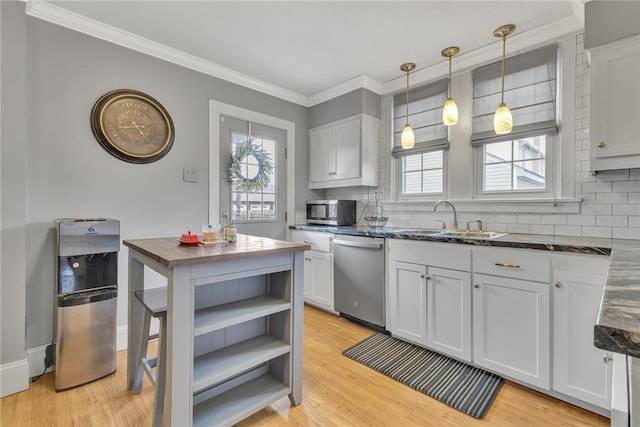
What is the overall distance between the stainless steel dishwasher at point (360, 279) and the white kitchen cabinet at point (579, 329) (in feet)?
4.15

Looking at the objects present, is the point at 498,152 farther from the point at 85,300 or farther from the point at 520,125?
the point at 85,300

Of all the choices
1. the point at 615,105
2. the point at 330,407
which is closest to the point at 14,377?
the point at 330,407

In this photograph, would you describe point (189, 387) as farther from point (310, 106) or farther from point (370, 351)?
point (310, 106)

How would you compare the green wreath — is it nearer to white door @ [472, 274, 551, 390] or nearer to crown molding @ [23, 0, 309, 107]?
crown molding @ [23, 0, 309, 107]

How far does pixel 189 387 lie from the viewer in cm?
134

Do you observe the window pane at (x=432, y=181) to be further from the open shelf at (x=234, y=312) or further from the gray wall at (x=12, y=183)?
the gray wall at (x=12, y=183)

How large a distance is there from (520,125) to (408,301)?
176 cm

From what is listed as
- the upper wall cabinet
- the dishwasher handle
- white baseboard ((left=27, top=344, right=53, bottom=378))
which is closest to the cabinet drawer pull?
the dishwasher handle

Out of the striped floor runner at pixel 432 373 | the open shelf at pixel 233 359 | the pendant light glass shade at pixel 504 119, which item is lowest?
the striped floor runner at pixel 432 373

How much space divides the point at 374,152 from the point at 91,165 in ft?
8.91

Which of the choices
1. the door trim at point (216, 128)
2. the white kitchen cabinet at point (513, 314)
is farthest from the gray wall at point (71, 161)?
the white kitchen cabinet at point (513, 314)

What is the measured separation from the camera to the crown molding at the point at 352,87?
3.29m

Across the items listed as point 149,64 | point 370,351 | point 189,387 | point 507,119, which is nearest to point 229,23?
point 149,64

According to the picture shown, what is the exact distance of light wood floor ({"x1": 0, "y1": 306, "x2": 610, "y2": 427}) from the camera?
1647 mm
